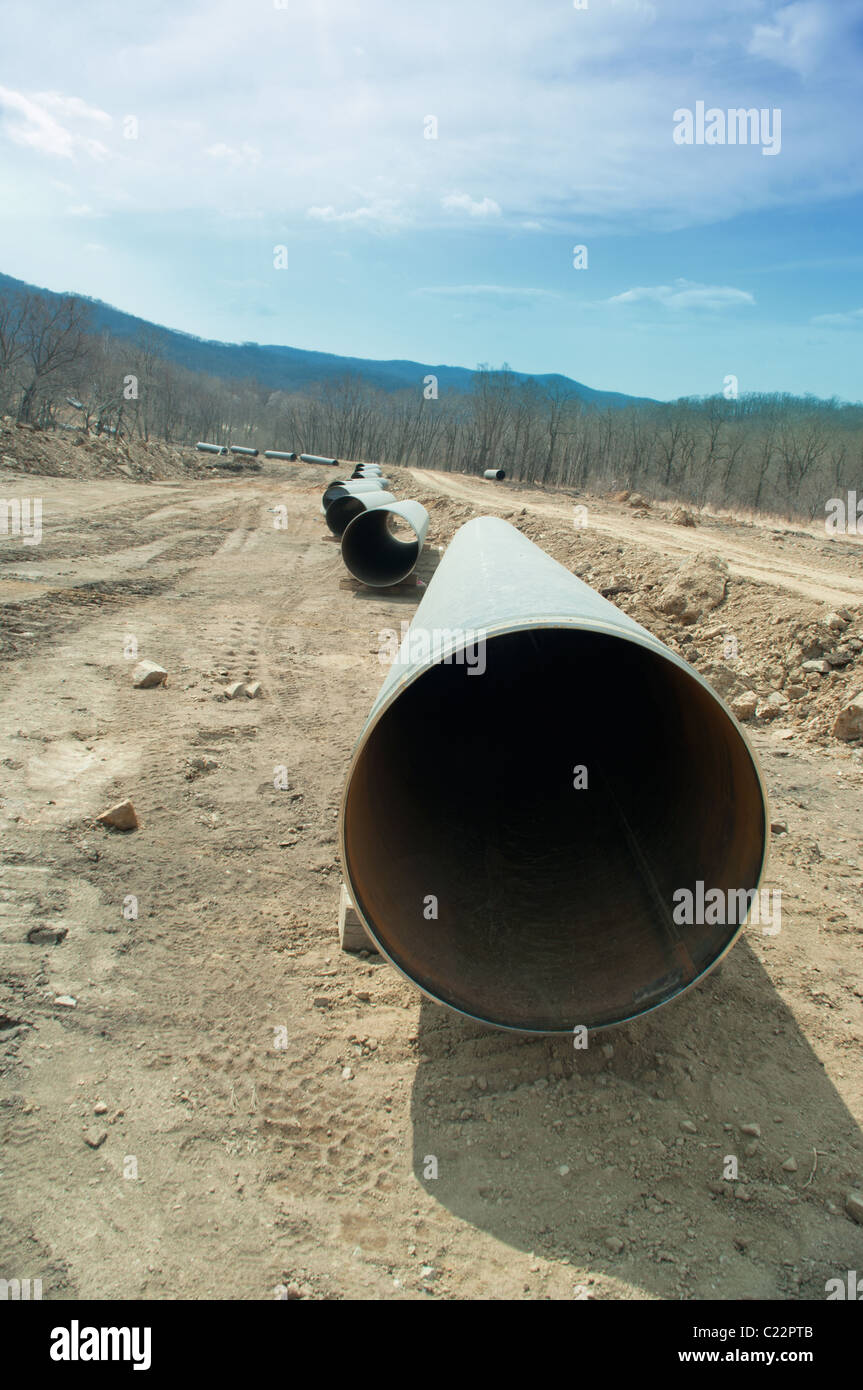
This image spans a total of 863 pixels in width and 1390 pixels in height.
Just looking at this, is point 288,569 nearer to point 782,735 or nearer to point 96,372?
point 782,735

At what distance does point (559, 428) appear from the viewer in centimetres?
7050

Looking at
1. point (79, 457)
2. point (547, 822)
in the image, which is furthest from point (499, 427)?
point (547, 822)

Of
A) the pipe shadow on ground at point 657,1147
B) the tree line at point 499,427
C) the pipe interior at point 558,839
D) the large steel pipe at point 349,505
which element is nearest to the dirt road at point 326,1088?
the pipe shadow on ground at point 657,1147

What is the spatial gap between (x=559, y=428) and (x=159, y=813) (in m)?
71.9

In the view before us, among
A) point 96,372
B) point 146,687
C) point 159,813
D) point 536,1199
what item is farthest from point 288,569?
point 96,372

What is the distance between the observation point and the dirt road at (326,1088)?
2.50 metres

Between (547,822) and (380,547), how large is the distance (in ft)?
36.1

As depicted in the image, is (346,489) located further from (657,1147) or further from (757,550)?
(657,1147)

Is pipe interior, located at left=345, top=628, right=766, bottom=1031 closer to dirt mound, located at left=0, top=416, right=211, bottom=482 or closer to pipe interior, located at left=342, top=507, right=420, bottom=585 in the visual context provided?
pipe interior, located at left=342, top=507, right=420, bottom=585

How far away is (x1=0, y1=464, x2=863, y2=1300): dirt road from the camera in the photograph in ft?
8.21

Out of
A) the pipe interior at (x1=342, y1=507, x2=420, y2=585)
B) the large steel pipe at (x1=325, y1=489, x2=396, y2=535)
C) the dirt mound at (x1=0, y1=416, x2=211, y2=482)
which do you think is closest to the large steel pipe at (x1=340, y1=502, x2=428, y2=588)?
the pipe interior at (x1=342, y1=507, x2=420, y2=585)

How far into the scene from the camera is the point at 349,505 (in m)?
15.8

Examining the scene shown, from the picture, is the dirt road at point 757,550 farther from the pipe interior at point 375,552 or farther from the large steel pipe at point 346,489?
the pipe interior at point 375,552

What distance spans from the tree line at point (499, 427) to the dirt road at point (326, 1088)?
34.2 m
